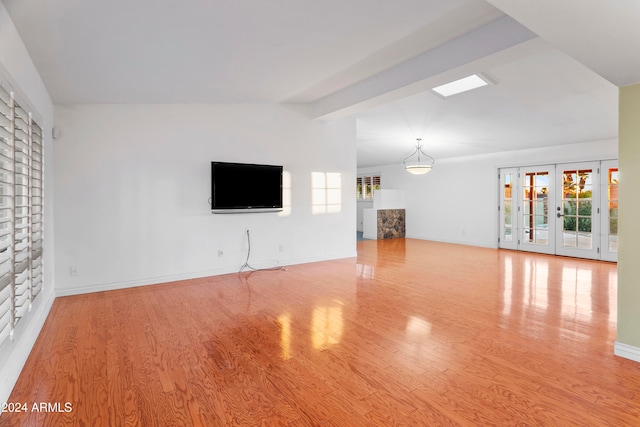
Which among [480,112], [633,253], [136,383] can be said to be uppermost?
[480,112]

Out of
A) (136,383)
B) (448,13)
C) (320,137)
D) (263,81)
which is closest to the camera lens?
(136,383)

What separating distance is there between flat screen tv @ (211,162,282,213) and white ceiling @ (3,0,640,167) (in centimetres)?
106

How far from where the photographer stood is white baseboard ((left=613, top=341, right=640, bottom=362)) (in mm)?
2490

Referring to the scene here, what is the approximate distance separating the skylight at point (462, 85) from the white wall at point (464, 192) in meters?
3.69

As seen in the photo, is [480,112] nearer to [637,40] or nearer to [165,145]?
[637,40]

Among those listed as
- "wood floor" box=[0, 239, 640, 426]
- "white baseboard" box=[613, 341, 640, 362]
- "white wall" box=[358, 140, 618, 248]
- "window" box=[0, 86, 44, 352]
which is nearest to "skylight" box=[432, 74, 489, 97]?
"wood floor" box=[0, 239, 640, 426]

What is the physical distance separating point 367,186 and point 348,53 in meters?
8.48

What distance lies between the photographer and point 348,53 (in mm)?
3605

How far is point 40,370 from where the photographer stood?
7.80ft

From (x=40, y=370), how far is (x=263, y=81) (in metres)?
3.61

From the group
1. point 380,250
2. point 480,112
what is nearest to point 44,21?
point 480,112

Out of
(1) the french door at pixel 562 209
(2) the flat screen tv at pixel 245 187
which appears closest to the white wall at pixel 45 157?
(2) the flat screen tv at pixel 245 187

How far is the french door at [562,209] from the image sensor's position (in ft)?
21.2

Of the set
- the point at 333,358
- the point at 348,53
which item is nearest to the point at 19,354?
the point at 333,358
